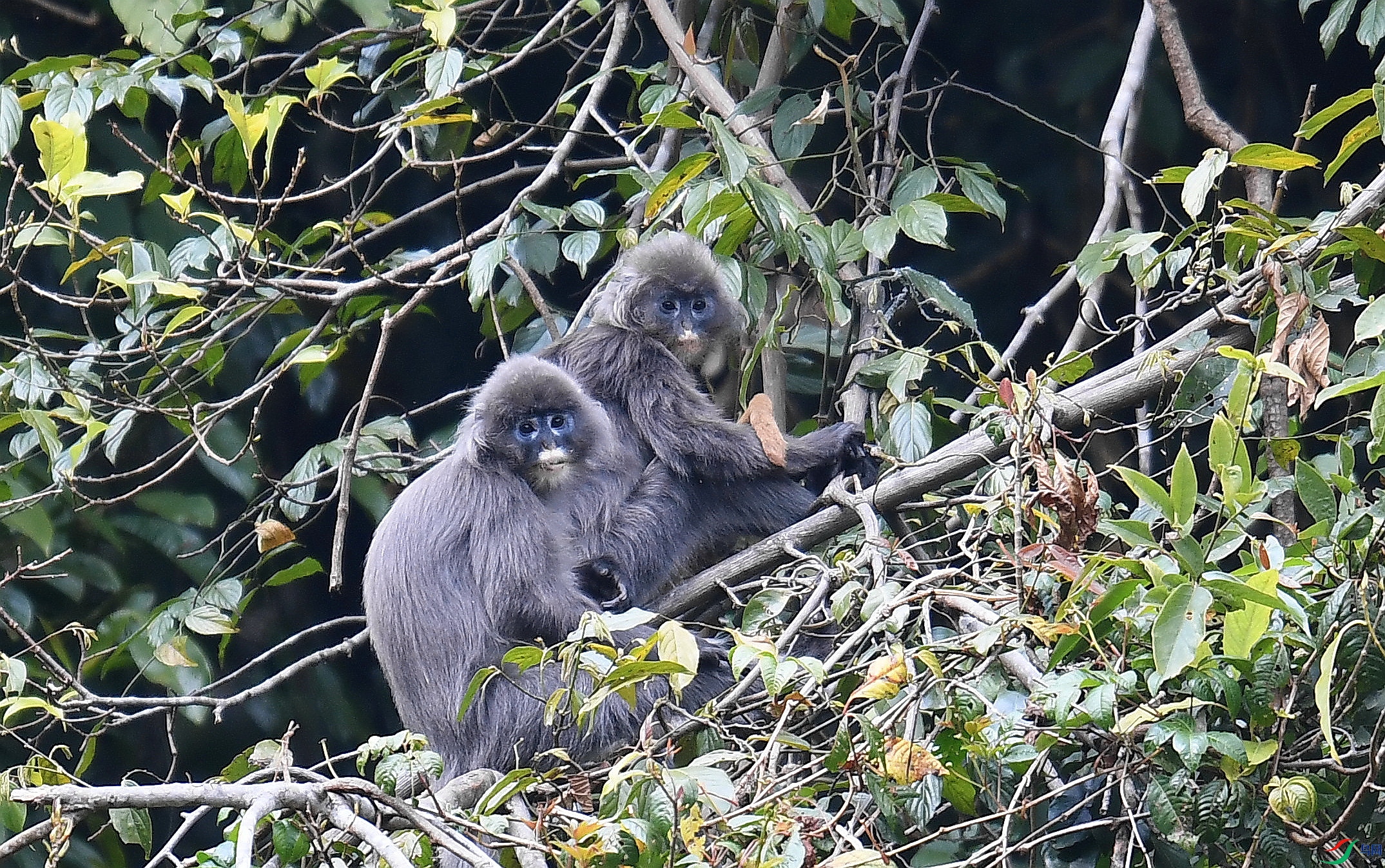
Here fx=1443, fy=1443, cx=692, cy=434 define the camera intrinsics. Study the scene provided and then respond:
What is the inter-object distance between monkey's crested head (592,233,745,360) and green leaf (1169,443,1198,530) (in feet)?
6.55

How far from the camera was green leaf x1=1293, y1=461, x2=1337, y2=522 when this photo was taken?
70.6 inches

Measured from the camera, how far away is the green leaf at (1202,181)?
2.19 meters

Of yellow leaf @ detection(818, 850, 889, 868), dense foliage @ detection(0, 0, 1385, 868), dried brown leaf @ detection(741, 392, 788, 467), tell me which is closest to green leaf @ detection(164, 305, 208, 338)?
dense foliage @ detection(0, 0, 1385, 868)

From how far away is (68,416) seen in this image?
3.16 m

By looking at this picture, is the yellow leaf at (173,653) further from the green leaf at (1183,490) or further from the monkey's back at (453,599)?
the green leaf at (1183,490)

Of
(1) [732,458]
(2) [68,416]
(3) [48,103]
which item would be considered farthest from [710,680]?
(3) [48,103]

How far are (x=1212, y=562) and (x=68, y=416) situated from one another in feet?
8.07

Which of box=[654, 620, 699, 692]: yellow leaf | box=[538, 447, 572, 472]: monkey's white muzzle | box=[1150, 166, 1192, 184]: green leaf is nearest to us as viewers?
box=[654, 620, 699, 692]: yellow leaf

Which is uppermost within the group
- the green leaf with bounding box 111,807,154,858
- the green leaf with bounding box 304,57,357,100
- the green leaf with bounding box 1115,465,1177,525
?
the green leaf with bounding box 304,57,357,100

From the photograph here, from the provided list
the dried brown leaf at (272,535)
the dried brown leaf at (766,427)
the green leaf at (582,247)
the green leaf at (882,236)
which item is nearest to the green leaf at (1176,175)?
the green leaf at (882,236)

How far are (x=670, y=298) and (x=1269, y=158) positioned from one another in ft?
5.66

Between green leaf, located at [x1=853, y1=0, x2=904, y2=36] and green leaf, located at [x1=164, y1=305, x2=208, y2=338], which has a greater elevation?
green leaf, located at [x1=853, y1=0, x2=904, y2=36]

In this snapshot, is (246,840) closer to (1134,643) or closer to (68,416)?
(1134,643)

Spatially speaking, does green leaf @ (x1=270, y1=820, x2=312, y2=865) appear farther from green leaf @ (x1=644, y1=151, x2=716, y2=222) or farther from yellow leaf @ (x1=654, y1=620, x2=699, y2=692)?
green leaf @ (x1=644, y1=151, x2=716, y2=222)
